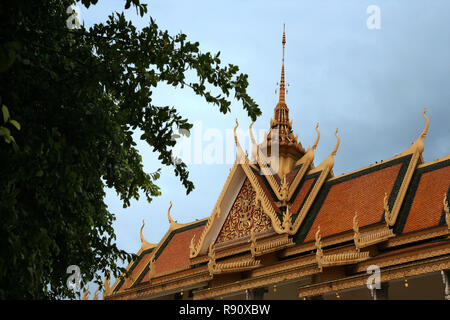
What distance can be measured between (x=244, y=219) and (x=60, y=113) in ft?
43.8

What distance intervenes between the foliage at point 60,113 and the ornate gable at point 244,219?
35.7ft

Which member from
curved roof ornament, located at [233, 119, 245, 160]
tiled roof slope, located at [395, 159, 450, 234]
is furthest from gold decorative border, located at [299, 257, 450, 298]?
curved roof ornament, located at [233, 119, 245, 160]

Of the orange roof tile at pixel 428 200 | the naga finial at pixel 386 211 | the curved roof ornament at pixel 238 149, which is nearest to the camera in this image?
the orange roof tile at pixel 428 200

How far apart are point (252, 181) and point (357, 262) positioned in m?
5.65

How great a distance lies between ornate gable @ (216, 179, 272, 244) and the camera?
17094mm

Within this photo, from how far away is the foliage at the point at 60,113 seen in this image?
4273 mm

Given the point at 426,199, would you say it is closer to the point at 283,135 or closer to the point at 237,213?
the point at 237,213

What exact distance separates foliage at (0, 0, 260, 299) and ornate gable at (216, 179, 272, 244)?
10884mm

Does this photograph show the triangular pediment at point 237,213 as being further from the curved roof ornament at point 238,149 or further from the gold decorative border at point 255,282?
the gold decorative border at point 255,282

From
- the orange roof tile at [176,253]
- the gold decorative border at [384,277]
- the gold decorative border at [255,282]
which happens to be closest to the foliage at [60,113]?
the gold decorative border at [384,277]

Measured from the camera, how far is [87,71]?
4.79 meters

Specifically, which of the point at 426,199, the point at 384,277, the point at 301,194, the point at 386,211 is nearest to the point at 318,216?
the point at 301,194

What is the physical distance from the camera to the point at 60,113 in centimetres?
479
